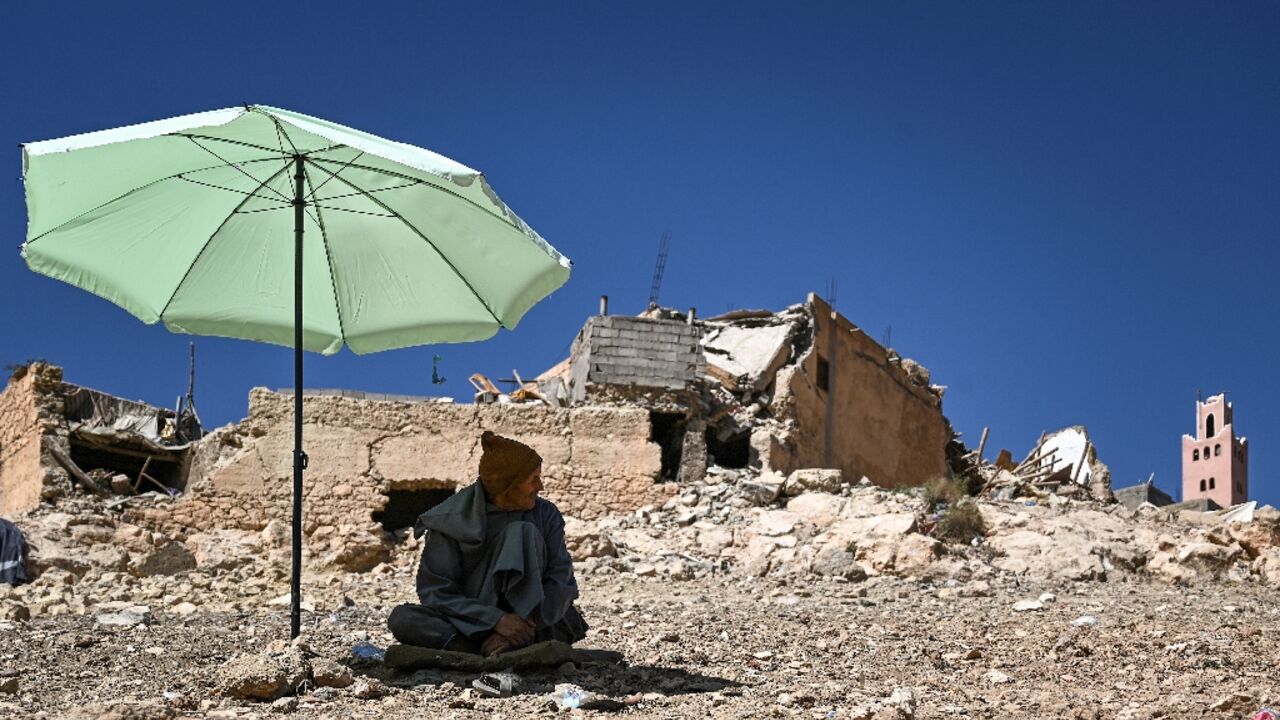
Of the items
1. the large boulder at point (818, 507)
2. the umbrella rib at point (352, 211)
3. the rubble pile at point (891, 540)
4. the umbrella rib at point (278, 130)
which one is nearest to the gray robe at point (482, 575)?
the umbrella rib at point (352, 211)

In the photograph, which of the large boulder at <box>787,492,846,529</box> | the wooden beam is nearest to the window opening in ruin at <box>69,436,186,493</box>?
the wooden beam

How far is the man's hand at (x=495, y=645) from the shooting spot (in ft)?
18.4

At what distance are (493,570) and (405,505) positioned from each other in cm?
1214

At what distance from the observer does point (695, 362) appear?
19031 mm

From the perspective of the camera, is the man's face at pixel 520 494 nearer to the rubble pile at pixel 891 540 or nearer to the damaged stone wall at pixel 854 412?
the rubble pile at pixel 891 540

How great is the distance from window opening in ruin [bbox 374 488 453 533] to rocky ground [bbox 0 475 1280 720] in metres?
1.58

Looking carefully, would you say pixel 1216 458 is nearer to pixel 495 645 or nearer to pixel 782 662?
pixel 782 662

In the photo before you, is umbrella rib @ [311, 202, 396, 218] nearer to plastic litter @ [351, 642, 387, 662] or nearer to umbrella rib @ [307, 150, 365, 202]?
umbrella rib @ [307, 150, 365, 202]

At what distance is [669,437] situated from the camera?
1858cm

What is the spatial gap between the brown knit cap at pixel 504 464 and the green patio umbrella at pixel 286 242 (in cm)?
91

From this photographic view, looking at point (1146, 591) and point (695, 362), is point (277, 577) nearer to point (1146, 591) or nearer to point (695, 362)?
point (695, 362)

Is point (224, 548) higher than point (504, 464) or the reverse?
the reverse

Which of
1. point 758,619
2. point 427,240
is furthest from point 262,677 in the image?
point 758,619

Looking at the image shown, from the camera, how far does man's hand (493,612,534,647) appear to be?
222 inches
